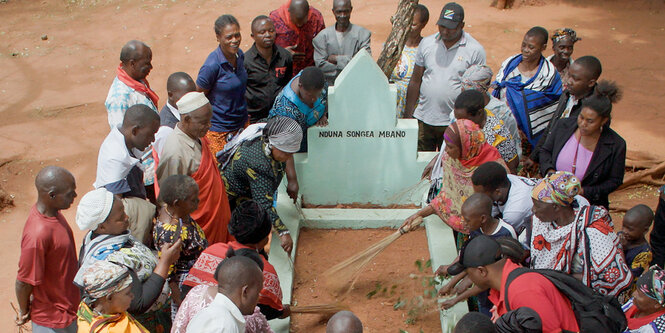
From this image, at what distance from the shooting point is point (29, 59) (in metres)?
12.2

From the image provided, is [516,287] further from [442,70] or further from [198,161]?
[442,70]

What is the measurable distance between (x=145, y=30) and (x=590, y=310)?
1288 centimetres

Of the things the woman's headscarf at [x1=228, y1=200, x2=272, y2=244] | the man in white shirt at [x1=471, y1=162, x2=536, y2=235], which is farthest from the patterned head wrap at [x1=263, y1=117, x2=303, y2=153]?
the man in white shirt at [x1=471, y1=162, x2=536, y2=235]

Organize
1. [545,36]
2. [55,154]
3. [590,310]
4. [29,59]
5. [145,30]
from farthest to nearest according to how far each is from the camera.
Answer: [145,30] → [29,59] → [55,154] → [545,36] → [590,310]

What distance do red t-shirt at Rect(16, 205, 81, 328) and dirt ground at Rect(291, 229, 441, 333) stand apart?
5.76ft

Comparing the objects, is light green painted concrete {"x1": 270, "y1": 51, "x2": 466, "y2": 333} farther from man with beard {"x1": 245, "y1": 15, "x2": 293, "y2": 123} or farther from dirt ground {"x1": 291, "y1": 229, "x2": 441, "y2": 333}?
man with beard {"x1": 245, "y1": 15, "x2": 293, "y2": 123}

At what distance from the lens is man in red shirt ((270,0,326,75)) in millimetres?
7221

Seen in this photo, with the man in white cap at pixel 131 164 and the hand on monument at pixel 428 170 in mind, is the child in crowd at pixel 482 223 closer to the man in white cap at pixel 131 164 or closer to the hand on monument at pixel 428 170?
the hand on monument at pixel 428 170

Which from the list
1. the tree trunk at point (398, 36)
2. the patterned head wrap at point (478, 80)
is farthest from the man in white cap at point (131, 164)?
the tree trunk at point (398, 36)

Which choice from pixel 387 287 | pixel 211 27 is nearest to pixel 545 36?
pixel 387 287

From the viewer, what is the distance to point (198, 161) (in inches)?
180

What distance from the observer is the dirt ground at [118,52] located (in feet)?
28.1

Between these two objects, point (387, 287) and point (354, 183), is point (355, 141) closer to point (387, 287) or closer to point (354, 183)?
point (354, 183)

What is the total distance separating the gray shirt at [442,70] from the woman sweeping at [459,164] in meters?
1.55
